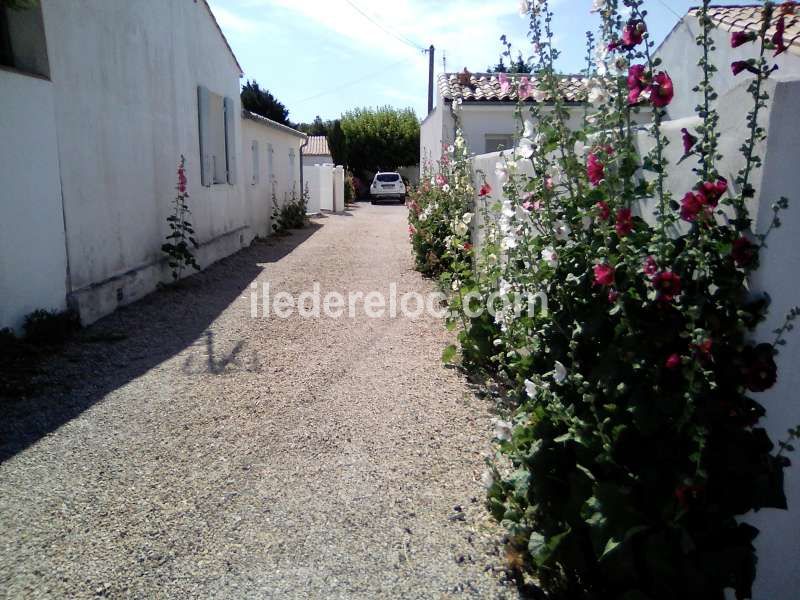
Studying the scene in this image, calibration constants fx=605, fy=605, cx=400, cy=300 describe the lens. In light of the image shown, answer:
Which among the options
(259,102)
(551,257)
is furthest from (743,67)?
(259,102)

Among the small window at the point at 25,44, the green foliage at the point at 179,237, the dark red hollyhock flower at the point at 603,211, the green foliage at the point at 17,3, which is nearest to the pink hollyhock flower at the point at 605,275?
the dark red hollyhock flower at the point at 603,211

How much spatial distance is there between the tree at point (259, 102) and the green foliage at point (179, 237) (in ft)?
66.5

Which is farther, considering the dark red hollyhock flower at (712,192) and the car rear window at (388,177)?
the car rear window at (388,177)

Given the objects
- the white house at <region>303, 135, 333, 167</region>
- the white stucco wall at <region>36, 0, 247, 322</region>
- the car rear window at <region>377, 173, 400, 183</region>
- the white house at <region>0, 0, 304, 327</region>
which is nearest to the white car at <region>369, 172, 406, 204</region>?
the car rear window at <region>377, 173, 400, 183</region>

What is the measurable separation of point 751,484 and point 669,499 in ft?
0.78

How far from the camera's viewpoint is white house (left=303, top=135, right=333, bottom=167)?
34.0 meters

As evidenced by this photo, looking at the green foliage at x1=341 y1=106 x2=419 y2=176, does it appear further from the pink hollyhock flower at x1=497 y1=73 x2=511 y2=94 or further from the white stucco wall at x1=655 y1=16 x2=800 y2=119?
the pink hollyhock flower at x1=497 y1=73 x2=511 y2=94

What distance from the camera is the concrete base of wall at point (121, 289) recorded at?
5685mm

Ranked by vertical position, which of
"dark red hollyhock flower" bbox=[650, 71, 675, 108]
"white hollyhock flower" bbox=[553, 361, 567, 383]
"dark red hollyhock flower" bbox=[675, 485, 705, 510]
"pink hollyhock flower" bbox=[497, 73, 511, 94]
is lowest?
"dark red hollyhock flower" bbox=[675, 485, 705, 510]

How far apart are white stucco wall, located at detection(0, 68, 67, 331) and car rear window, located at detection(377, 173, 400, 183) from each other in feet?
82.9

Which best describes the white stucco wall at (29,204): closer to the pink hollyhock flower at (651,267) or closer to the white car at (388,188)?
the pink hollyhock flower at (651,267)

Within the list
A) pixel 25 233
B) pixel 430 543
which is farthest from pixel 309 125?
pixel 430 543

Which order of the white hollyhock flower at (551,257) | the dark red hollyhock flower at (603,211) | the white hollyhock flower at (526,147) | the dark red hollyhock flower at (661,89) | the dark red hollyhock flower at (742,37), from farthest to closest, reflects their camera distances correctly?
the white hollyhock flower at (526,147)
the white hollyhock flower at (551,257)
the dark red hollyhock flower at (603,211)
the dark red hollyhock flower at (661,89)
the dark red hollyhock flower at (742,37)

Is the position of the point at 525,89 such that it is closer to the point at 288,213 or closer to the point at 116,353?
the point at 116,353
